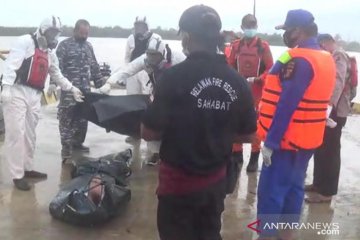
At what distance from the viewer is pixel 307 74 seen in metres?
3.10

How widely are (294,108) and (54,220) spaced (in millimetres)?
2197

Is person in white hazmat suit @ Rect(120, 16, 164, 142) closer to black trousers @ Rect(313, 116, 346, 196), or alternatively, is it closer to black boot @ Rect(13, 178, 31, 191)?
black boot @ Rect(13, 178, 31, 191)

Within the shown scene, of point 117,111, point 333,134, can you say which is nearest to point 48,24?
point 117,111

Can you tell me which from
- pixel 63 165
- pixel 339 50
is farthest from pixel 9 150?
pixel 339 50

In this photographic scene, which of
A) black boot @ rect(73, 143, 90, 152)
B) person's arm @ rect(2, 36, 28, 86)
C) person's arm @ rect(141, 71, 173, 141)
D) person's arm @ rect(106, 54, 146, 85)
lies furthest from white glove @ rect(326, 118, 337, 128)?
black boot @ rect(73, 143, 90, 152)

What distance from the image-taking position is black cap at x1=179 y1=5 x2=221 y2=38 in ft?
7.41

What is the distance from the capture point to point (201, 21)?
88.7 inches

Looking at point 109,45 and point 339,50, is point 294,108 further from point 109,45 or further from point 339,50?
point 109,45

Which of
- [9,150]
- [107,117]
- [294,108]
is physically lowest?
[9,150]

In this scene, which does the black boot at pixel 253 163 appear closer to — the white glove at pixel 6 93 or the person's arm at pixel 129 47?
the person's arm at pixel 129 47

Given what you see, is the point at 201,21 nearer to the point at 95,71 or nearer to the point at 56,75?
the point at 56,75

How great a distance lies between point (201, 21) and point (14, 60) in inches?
106

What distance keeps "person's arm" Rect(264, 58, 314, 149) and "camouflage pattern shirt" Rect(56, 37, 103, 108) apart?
3.10 meters

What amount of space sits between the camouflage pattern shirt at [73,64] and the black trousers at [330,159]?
297cm
